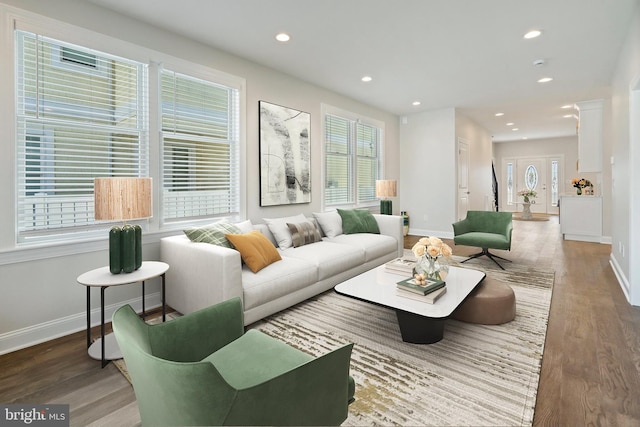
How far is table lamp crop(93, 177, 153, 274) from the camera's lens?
2143 millimetres

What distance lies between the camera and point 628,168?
3307 mm

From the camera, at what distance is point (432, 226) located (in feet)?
23.1

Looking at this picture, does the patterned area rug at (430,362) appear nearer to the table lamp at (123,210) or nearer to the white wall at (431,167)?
the table lamp at (123,210)

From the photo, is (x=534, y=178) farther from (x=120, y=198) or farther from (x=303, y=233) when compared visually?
(x=120, y=198)

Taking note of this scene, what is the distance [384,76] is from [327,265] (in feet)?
9.81

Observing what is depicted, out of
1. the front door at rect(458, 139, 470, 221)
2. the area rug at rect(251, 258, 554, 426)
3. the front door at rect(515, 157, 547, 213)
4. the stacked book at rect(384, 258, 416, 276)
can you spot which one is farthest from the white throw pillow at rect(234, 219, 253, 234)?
the front door at rect(515, 157, 547, 213)

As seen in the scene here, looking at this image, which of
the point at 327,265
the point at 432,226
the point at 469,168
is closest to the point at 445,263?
the point at 327,265

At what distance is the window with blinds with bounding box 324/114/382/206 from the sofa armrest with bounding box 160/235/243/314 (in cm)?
282

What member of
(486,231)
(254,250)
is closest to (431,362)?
(254,250)

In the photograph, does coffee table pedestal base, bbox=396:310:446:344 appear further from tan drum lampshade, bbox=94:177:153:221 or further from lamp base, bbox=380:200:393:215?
→ lamp base, bbox=380:200:393:215

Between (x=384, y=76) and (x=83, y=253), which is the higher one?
(x=384, y=76)

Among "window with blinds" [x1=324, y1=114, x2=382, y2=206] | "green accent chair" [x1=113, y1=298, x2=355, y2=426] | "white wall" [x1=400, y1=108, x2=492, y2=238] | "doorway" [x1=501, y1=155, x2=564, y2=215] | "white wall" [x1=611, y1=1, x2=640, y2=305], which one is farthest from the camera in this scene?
"doorway" [x1=501, y1=155, x2=564, y2=215]

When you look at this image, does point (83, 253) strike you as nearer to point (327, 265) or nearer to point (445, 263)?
point (327, 265)

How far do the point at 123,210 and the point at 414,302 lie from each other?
2.12 meters
